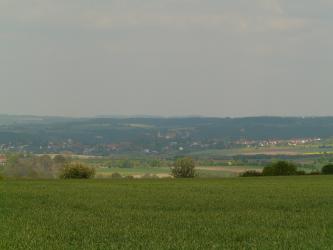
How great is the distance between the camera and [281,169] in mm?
94438

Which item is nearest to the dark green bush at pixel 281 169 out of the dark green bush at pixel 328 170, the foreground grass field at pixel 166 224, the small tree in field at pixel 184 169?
the dark green bush at pixel 328 170

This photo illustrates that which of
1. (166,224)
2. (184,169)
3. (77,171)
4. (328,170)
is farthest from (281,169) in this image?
(166,224)

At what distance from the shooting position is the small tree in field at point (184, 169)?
107 meters

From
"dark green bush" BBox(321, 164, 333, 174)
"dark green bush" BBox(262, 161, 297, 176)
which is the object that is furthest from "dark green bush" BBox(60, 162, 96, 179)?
"dark green bush" BBox(321, 164, 333, 174)

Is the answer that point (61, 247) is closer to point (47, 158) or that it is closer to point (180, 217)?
point (180, 217)

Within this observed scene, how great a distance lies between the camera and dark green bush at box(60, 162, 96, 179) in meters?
93.3

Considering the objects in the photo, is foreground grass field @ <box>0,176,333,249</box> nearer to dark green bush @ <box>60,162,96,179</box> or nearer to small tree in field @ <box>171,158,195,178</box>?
dark green bush @ <box>60,162,96,179</box>

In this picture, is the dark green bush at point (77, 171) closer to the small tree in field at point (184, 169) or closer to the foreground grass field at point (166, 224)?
the small tree in field at point (184, 169)

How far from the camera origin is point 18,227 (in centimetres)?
2025

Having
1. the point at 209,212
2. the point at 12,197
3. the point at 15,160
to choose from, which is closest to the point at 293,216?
the point at 209,212

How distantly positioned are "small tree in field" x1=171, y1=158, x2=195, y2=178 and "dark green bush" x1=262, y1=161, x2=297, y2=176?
1743 centimetres

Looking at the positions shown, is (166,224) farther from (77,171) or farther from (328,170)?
(328,170)

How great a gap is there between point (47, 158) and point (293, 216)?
347 ft

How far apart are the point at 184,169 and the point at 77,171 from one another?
21.5m
